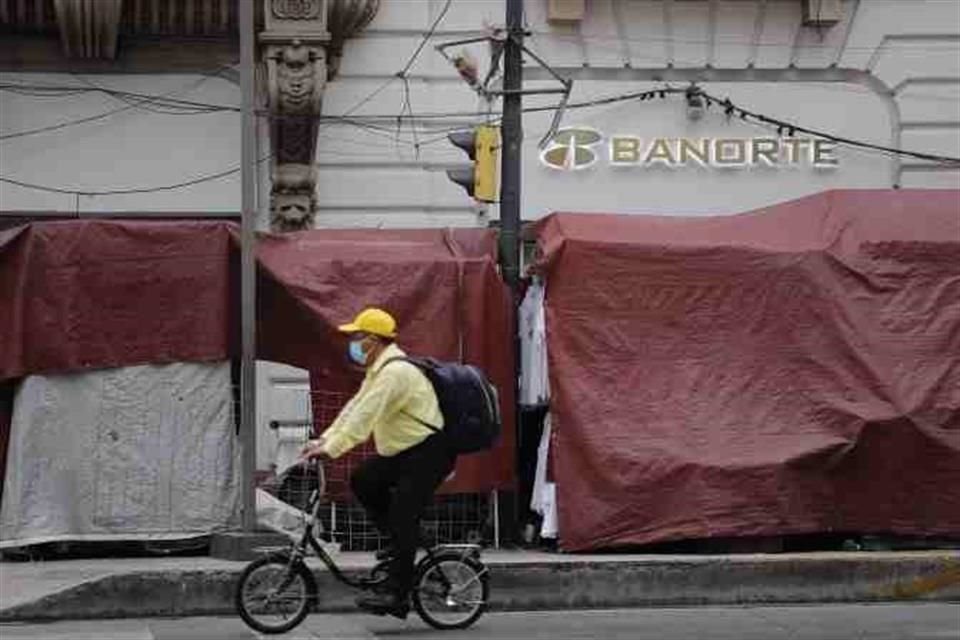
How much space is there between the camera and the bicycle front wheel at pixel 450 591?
9.41 m

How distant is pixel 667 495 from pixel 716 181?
6.04 meters

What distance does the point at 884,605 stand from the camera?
36.4ft

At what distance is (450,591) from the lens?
947cm

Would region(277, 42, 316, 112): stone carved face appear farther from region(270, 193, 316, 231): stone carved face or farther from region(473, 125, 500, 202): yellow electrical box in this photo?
region(473, 125, 500, 202): yellow electrical box

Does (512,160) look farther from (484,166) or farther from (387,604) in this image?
(387,604)

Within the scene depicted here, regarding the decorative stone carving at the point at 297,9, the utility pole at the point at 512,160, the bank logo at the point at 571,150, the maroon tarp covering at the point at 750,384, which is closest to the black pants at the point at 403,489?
the maroon tarp covering at the point at 750,384

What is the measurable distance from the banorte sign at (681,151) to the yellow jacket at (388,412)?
7608 mm

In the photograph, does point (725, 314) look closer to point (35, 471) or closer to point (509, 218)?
point (509, 218)

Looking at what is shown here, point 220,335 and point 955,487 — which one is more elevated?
point 220,335

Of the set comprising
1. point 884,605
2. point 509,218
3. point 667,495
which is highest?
point 509,218

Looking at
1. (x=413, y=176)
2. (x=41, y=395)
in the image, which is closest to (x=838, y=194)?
(x=413, y=176)

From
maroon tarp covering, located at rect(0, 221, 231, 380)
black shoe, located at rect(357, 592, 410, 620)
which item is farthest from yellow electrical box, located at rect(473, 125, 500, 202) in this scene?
black shoe, located at rect(357, 592, 410, 620)

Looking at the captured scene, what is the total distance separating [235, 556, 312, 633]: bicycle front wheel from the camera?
9.12 meters

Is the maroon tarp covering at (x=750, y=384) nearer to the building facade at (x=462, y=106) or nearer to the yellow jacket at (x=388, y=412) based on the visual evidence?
the yellow jacket at (x=388, y=412)
